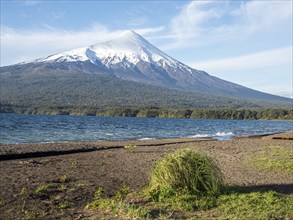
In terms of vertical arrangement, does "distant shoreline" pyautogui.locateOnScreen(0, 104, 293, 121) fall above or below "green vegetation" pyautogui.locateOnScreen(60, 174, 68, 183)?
below

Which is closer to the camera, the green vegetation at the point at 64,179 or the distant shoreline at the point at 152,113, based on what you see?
the green vegetation at the point at 64,179

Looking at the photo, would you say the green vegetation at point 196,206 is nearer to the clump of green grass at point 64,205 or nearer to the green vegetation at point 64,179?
the clump of green grass at point 64,205

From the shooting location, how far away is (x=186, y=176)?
786 cm

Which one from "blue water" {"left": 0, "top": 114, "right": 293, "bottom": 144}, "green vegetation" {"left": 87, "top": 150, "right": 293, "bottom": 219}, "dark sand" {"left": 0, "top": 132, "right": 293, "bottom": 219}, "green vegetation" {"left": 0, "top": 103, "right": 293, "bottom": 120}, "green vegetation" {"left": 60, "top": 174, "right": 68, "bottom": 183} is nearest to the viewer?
"green vegetation" {"left": 87, "top": 150, "right": 293, "bottom": 219}

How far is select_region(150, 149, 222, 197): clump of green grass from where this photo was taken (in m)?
7.82

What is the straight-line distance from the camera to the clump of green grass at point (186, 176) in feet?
25.6

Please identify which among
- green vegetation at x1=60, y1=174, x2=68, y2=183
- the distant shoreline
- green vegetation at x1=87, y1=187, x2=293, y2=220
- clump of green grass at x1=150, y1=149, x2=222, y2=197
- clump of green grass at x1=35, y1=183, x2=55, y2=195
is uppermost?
clump of green grass at x1=150, y1=149, x2=222, y2=197

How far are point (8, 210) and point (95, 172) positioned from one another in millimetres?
4475

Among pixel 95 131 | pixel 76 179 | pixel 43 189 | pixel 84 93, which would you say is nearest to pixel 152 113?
pixel 84 93

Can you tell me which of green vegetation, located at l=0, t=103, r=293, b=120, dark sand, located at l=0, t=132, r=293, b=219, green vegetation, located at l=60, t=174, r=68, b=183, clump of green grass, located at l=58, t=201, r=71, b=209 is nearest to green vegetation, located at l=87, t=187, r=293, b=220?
clump of green grass, located at l=58, t=201, r=71, b=209

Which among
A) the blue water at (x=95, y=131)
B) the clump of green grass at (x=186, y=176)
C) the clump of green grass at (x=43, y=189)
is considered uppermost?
the clump of green grass at (x=186, y=176)

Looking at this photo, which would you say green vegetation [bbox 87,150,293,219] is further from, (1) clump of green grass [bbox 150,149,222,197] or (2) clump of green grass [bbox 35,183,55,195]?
(2) clump of green grass [bbox 35,183,55,195]

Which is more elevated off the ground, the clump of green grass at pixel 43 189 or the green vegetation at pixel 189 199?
the green vegetation at pixel 189 199


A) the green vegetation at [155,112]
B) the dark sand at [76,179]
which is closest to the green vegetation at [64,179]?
the dark sand at [76,179]
